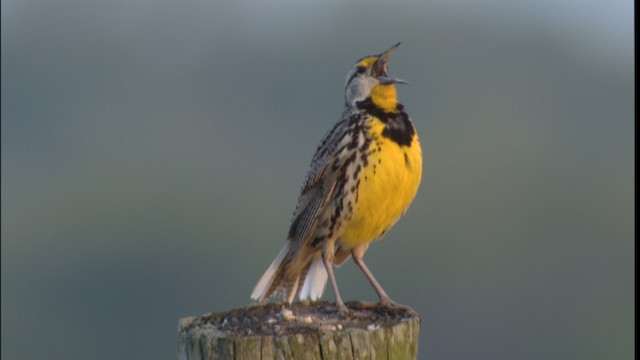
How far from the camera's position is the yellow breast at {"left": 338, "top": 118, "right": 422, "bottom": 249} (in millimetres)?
5867

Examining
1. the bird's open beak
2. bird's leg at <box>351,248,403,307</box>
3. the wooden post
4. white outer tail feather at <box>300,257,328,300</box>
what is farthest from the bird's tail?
the bird's open beak

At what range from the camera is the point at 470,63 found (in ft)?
202

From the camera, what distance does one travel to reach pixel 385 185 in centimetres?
587

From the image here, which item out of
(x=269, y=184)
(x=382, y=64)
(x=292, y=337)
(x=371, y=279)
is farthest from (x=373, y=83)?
(x=269, y=184)

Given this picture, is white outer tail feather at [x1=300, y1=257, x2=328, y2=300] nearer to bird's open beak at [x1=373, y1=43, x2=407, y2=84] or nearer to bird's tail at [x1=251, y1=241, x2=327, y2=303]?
bird's tail at [x1=251, y1=241, x2=327, y2=303]

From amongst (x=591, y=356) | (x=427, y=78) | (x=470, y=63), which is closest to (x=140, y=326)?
(x=591, y=356)

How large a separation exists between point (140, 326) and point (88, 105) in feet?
115

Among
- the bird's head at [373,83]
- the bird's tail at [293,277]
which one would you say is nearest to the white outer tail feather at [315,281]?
the bird's tail at [293,277]

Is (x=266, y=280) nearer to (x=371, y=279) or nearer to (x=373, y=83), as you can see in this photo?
(x=371, y=279)

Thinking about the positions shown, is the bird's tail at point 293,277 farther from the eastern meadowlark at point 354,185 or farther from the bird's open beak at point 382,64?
the bird's open beak at point 382,64

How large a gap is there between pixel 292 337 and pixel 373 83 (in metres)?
1.66

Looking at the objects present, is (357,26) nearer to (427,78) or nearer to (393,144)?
(427,78)

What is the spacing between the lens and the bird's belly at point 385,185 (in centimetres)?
587

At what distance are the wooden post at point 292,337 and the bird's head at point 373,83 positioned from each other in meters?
1.03
